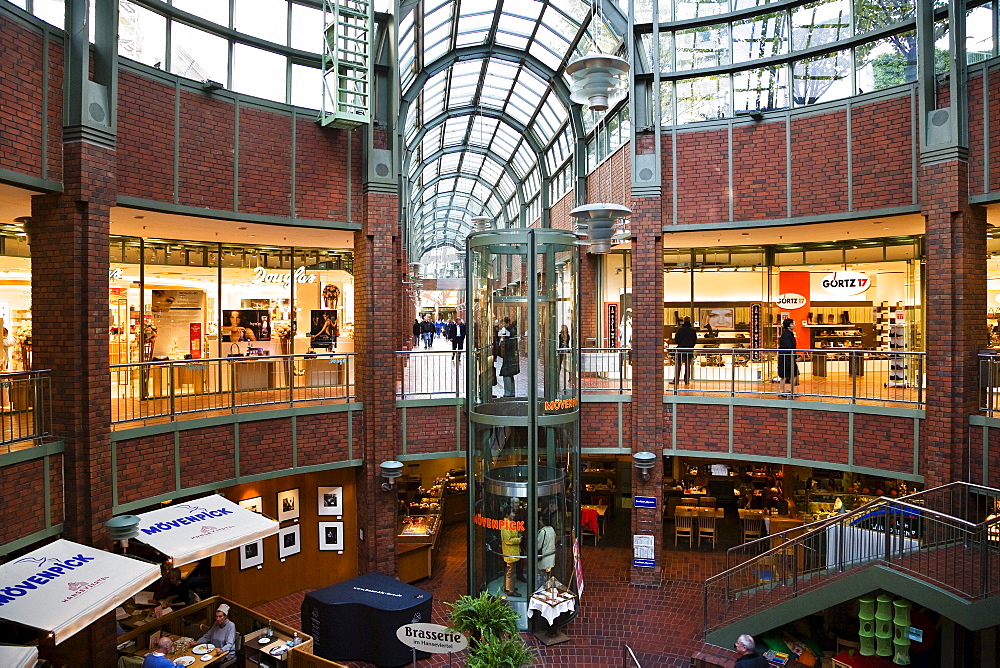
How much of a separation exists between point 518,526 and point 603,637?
8.52 feet

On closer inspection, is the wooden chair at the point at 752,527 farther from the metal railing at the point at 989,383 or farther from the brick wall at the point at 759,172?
the brick wall at the point at 759,172

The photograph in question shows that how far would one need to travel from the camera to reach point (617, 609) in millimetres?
13945

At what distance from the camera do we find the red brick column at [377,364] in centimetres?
1432

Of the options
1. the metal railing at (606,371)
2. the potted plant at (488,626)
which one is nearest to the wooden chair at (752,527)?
the metal railing at (606,371)

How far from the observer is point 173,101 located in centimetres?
1173

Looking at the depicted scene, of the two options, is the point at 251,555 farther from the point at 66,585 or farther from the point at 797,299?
the point at 797,299

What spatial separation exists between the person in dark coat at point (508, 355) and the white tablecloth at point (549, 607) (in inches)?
156

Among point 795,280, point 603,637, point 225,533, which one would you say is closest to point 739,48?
point 795,280

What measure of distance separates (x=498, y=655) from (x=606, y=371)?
8552mm

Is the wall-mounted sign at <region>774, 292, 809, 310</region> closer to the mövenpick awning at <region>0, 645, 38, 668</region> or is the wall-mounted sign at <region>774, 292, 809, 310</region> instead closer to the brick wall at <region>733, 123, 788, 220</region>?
the brick wall at <region>733, 123, 788, 220</region>

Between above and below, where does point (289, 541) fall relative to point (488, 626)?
below

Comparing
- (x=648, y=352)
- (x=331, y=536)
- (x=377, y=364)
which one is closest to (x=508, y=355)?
(x=377, y=364)

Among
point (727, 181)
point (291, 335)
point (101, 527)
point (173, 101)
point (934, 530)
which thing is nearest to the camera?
point (101, 527)

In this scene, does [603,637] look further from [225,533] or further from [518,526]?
[225,533]
